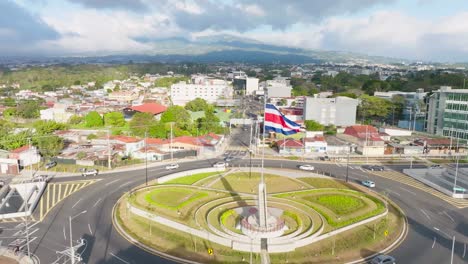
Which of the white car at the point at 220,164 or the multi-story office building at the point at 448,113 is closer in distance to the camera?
the white car at the point at 220,164

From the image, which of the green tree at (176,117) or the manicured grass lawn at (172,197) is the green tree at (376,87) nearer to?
the green tree at (176,117)

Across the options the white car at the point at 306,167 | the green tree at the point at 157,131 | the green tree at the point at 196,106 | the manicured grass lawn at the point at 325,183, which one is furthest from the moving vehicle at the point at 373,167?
the green tree at the point at 196,106

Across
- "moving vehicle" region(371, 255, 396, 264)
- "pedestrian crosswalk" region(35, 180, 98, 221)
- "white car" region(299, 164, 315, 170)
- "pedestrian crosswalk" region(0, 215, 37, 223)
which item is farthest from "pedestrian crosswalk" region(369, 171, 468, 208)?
"pedestrian crosswalk" region(0, 215, 37, 223)

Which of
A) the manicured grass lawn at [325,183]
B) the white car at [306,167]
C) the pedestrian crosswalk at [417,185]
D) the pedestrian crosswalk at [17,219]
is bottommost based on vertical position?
the pedestrian crosswalk at [17,219]

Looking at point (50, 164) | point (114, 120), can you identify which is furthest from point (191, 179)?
point (114, 120)

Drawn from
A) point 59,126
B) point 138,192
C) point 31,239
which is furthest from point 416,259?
point 59,126

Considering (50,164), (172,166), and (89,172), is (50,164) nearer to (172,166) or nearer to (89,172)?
(89,172)

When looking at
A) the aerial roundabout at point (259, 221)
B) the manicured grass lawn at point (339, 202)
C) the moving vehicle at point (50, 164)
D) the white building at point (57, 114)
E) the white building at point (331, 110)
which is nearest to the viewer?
the aerial roundabout at point (259, 221)
